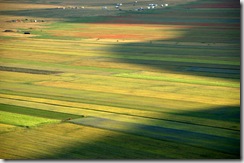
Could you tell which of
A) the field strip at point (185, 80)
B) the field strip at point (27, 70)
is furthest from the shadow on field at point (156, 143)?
the field strip at point (27, 70)

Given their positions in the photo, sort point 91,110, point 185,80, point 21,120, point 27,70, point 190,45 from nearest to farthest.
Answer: point 21,120
point 91,110
point 185,80
point 27,70
point 190,45

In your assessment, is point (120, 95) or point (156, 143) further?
point (120, 95)

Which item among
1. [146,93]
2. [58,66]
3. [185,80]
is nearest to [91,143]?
[146,93]

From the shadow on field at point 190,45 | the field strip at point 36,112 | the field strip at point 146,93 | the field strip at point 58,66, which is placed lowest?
the field strip at point 36,112

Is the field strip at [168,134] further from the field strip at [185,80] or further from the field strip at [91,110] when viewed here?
the field strip at [185,80]

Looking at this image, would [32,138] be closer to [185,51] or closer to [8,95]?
[8,95]

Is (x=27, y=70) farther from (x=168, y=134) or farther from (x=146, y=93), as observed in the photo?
(x=168, y=134)
